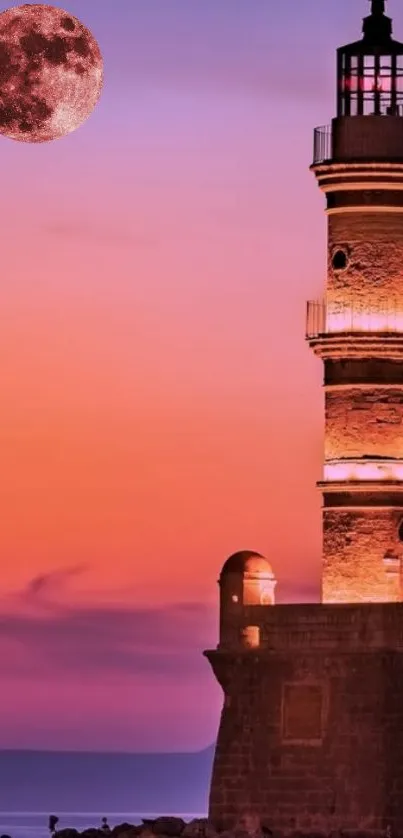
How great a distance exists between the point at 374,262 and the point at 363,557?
573 centimetres

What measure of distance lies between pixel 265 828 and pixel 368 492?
22.0ft

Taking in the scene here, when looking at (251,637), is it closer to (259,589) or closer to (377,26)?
(259,589)

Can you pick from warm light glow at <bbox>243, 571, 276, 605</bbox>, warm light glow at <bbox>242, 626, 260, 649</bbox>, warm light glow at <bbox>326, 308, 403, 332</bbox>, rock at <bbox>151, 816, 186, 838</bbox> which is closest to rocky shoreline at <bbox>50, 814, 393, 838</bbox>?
rock at <bbox>151, 816, 186, 838</bbox>

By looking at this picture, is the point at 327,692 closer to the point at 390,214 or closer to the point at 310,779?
the point at 310,779

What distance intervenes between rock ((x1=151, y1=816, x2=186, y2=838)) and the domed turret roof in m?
5.01

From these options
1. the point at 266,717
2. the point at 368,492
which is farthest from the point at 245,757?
the point at 368,492

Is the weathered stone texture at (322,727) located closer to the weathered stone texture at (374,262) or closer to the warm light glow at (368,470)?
the warm light glow at (368,470)

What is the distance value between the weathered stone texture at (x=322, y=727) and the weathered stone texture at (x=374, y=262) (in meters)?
6.13

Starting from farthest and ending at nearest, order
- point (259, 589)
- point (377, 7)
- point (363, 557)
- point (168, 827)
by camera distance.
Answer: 1. point (377, 7)
2. point (168, 827)
3. point (259, 589)
4. point (363, 557)

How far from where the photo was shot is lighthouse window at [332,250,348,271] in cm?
5812

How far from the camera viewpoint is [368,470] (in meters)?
57.4

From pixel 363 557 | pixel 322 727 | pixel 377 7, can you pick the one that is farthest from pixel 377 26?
pixel 322 727

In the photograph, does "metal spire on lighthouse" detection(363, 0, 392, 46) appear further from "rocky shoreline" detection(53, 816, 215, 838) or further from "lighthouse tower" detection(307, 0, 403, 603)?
"rocky shoreline" detection(53, 816, 215, 838)

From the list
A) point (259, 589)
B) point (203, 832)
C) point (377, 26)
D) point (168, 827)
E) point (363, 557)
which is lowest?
point (203, 832)
